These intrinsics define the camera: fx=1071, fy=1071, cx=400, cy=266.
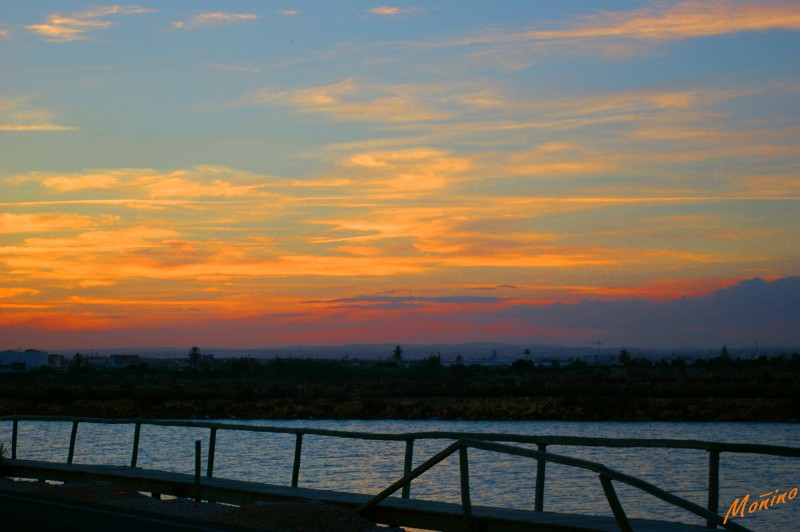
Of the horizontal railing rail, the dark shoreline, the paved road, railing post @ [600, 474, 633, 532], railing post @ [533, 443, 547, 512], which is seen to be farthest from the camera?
the dark shoreline

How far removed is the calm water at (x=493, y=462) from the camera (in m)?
30.5

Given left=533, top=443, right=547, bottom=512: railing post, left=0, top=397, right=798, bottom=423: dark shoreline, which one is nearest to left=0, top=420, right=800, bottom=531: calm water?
left=0, top=397, right=798, bottom=423: dark shoreline

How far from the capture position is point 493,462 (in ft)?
137

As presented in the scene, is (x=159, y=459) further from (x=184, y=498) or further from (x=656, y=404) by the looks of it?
(x=656, y=404)

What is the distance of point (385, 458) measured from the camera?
43.8 meters

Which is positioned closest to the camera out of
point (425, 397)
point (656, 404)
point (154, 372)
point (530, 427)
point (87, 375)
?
point (530, 427)

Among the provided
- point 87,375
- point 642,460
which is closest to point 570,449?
point 642,460

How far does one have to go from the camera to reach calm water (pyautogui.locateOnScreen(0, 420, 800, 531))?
100 feet

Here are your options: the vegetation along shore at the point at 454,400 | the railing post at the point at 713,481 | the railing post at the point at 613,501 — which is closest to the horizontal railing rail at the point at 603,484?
the railing post at the point at 613,501

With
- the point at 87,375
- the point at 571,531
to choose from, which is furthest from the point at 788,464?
the point at 87,375

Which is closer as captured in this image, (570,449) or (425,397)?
(570,449)

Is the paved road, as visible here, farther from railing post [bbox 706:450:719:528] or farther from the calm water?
the calm water

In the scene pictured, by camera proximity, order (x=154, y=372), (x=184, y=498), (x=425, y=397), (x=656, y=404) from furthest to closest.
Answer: (x=154, y=372), (x=425, y=397), (x=656, y=404), (x=184, y=498)

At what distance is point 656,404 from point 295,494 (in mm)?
56140
